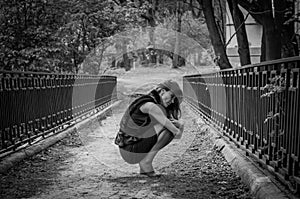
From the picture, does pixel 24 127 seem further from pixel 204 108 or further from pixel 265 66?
pixel 204 108

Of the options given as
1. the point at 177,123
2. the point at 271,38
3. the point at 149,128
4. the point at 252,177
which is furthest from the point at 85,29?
the point at 252,177

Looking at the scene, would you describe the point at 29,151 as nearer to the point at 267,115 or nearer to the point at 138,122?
the point at 138,122

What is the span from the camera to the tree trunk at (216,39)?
13.3 meters

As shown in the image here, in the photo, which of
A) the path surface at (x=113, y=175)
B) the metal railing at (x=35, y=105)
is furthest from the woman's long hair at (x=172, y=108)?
the metal railing at (x=35, y=105)

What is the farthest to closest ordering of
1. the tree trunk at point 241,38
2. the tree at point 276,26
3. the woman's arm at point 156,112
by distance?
the tree trunk at point 241,38 < the tree at point 276,26 < the woman's arm at point 156,112

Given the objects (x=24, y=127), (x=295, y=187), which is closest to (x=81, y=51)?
(x=24, y=127)

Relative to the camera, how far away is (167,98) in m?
5.48

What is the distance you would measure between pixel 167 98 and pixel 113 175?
122 cm

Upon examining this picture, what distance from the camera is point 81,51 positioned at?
58.4 feet

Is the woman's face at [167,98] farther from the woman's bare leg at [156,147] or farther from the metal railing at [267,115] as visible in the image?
the metal railing at [267,115]

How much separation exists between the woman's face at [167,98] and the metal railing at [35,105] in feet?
7.06

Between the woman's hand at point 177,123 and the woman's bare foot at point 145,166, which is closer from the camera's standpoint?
the woman's bare foot at point 145,166

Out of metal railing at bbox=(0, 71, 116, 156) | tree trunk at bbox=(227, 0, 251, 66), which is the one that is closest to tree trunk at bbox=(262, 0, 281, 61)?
tree trunk at bbox=(227, 0, 251, 66)

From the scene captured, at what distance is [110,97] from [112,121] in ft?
22.5
